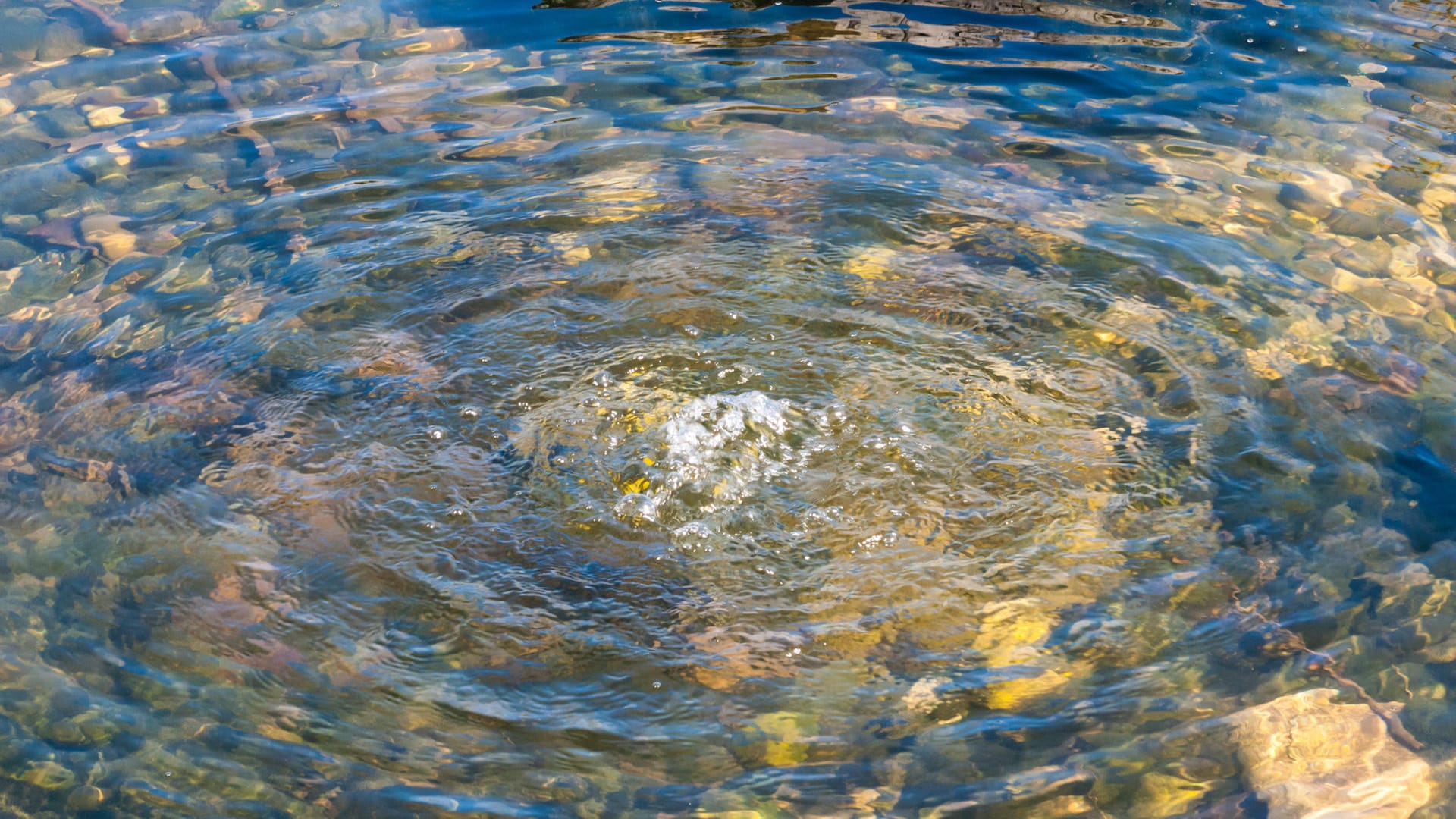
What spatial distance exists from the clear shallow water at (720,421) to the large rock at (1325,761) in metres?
0.06

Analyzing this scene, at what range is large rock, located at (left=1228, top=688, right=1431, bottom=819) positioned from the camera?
278cm

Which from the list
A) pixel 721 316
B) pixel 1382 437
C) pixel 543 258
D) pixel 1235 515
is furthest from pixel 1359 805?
pixel 543 258

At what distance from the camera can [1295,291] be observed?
184 inches

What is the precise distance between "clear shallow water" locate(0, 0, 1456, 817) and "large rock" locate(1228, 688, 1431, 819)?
58 millimetres

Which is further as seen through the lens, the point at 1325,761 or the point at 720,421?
the point at 720,421

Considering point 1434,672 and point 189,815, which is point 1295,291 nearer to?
point 1434,672

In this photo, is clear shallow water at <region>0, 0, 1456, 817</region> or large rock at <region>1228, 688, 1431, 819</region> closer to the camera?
large rock at <region>1228, 688, 1431, 819</region>

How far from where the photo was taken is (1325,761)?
2.90 metres

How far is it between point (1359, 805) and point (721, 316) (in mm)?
2873

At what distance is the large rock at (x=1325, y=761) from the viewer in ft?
9.12

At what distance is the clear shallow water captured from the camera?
9.87 feet

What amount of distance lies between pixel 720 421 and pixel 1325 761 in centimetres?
220

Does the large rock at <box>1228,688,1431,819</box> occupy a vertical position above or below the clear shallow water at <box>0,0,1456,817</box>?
below

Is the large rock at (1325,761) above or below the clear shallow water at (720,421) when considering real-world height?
below
